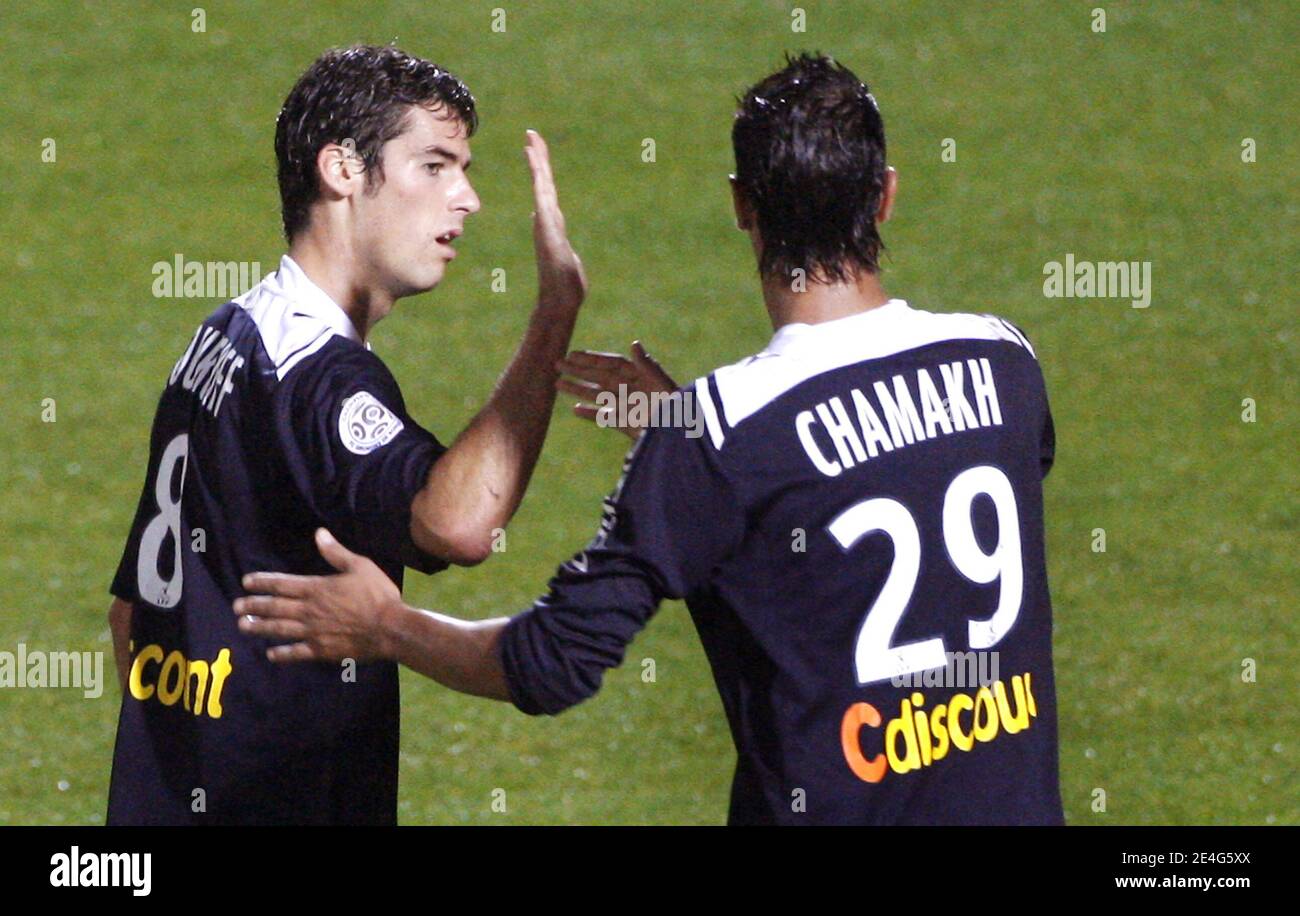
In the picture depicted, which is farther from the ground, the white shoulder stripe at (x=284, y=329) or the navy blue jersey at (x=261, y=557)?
the white shoulder stripe at (x=284, y=329)

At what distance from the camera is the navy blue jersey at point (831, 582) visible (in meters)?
3.41

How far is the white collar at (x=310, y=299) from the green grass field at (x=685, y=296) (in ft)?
13.0

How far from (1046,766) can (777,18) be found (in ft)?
45.6

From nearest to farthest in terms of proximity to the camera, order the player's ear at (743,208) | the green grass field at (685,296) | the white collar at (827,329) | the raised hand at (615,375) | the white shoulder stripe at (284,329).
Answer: the white collar at (827,329) < the player's ear at (743,208) < the white shoulder stripe at (284,329) < the raised hand at (615,375) < the green grass field at (685,296)

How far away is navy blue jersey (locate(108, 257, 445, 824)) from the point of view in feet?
12.7

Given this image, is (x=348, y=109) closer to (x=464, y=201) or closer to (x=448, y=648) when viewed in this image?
(x=464, y=201)

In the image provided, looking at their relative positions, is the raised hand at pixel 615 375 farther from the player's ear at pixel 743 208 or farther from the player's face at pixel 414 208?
the player's ear at pixel 743 208

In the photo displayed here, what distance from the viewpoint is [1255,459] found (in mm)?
11531

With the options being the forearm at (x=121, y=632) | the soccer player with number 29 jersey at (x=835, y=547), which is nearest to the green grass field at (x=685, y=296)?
the forearm at (x=121, y=632)

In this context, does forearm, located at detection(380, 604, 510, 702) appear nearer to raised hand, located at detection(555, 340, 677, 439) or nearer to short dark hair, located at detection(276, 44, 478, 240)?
raised hand, located at detection(555, 340, 677, 439)

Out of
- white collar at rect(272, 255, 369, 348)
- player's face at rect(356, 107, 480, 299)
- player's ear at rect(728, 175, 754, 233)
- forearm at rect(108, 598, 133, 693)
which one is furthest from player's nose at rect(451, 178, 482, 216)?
forearm at rect(108, 598, 133, 693)

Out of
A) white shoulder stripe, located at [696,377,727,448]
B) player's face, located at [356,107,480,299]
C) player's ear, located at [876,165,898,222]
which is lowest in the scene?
white shoulder stripe, located at [696,377,727,448]

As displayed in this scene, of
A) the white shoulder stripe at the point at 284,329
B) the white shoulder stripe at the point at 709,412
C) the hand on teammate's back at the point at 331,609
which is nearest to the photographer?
the white shoulder stripe at the point at 709,412
